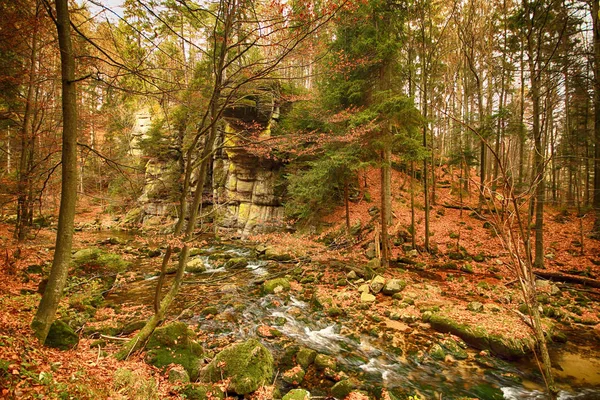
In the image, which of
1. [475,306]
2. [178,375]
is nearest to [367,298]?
[475,306]

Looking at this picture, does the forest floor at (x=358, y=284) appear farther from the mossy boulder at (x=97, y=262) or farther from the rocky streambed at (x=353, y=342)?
the mossy boulder at (x=97, y=262)

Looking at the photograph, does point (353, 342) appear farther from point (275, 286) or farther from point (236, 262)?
point (236, 262)

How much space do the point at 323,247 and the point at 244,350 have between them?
893 centimetres

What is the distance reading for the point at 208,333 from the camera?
679 cm

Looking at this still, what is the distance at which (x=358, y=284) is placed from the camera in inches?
394

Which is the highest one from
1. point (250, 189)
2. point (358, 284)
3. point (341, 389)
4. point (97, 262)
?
point (250, 189)

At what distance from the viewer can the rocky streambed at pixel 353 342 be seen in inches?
197

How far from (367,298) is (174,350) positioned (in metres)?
6.03

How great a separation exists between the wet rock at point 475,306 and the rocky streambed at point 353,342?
30 mm

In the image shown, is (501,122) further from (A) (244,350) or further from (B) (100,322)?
(B) (100,322)

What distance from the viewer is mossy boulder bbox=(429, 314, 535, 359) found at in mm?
6125

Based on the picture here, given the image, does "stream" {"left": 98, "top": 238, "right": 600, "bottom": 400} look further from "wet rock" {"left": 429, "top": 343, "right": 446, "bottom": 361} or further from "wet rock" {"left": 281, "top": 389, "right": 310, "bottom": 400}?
"wet rock" {"left": 281, "top": 389, "right": 310, "bottom": 400}

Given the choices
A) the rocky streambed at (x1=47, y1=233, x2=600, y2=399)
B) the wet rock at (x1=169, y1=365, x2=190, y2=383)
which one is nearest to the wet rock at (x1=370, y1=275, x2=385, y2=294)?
the rocky streambed at (x1=47, y1=233, x2=600, y2=399)

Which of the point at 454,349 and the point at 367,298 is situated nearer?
the point at 454,349
